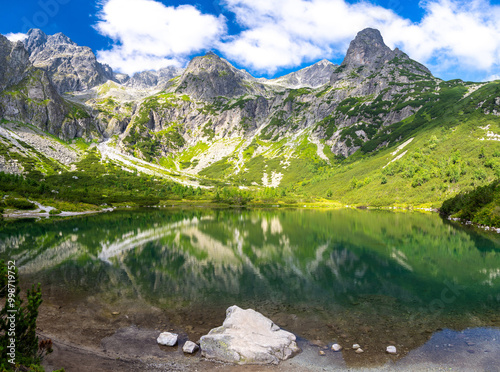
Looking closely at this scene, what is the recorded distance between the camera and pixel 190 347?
15.3 metres

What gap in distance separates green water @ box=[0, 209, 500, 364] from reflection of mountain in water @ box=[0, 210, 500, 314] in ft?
0.49

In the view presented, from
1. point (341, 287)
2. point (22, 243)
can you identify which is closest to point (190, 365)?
point (341, 287)

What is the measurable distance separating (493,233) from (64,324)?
8466 centimetres

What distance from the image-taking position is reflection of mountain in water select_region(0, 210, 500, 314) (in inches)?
1038

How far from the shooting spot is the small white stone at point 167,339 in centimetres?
1602

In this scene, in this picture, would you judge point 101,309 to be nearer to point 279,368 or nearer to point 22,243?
point 279,368

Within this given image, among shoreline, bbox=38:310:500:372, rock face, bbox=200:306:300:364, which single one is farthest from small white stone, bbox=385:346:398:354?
rock face, bbox=200:306:300:364

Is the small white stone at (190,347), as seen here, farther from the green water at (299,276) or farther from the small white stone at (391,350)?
the small white stone at (391,350)

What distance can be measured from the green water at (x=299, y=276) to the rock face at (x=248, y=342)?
277 cm

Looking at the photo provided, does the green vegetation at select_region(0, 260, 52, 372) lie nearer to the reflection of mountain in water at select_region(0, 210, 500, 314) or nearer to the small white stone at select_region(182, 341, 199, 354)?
the small white stone at select_region(182, 341, 199, 354)

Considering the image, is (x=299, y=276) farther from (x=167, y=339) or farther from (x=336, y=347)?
(x=167, y=339)

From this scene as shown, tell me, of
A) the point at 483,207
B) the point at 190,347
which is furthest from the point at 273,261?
the point at 483,207

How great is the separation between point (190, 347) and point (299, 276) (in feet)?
62.3

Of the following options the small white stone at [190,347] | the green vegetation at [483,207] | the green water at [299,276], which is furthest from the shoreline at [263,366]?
the green vegetation at [483,207]
